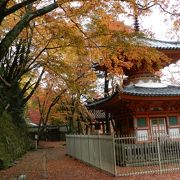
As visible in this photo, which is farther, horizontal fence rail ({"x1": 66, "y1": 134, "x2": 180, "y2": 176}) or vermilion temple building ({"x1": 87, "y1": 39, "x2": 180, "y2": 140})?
vermilion temple building ({"x1": 87, "y1": 39, "x2": 180, "y2": 140})

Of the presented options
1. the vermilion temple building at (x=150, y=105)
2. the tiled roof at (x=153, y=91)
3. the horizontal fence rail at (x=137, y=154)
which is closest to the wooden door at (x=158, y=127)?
the vermilion temple building at (x=150, y=105)

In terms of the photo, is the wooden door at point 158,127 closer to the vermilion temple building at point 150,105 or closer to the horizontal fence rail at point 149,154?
the vermilion temple building at point 150,105

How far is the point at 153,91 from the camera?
17.5 meters

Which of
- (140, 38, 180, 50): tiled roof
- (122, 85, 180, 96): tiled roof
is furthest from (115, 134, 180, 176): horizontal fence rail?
(140, 38, 180, 50): tiled roof

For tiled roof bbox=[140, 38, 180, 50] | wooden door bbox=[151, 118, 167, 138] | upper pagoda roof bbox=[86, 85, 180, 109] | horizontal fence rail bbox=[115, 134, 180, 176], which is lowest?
horizontal fence rail bbox=[115, 134, 180, 176]

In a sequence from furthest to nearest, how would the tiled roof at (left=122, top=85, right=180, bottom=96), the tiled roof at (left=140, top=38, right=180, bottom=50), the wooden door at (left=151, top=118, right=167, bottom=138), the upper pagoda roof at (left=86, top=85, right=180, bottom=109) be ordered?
the tiled roof at (left=140, top=38, right=180, bottom=50) → the wooden door at (left=151, top=118, right=167, bottom=138) → the tiled roof at (left=122, top=85, right=180, bottom=96) → the upper pagoda roof at (left=86, top=85, right=180, bottom=109)

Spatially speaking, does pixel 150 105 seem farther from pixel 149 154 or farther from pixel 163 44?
pixel 163 44

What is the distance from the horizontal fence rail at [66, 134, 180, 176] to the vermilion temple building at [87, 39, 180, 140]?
1.17 metres

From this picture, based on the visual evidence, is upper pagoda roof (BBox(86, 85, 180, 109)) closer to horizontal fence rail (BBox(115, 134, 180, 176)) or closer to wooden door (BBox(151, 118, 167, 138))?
wooden door (BBox(151, 118, 167, 138))

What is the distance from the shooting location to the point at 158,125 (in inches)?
719

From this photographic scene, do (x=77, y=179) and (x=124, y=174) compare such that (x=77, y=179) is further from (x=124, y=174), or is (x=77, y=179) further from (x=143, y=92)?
(x=143, y=92)

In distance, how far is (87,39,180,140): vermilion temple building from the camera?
17234 mm

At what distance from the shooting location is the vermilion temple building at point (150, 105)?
56.5 feet

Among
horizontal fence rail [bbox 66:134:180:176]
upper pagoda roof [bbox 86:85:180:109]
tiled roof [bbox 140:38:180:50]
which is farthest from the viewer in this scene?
tiled roof [bbox 140:38:180:50]
